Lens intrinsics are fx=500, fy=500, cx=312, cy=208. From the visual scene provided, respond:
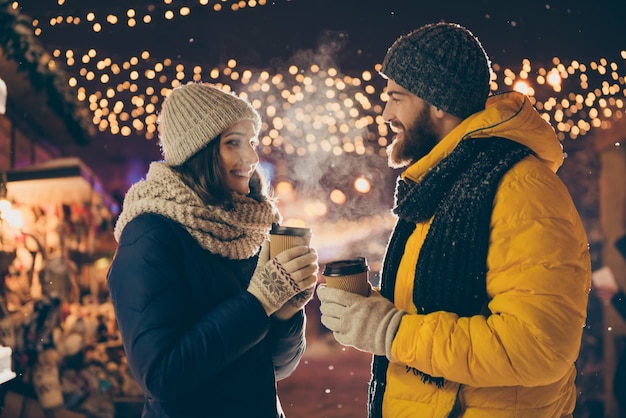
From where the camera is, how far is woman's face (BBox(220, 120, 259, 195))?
1.67 metres

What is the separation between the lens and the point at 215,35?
6168mm

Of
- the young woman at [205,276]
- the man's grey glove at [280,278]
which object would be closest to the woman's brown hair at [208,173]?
the young woman at [205,276]

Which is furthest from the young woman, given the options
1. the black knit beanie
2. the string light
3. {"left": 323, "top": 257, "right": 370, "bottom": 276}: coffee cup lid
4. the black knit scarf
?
the string light

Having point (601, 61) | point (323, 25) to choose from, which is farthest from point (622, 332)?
point (323, 25)

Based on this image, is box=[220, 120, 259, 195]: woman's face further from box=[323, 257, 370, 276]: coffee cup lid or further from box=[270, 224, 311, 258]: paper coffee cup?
box=[323, 257, 370, 276]: coffee cup lid

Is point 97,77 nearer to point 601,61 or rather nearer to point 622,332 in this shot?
point 601,61

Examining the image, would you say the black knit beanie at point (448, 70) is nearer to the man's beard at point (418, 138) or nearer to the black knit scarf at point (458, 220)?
the man's beard at point (418, 138)

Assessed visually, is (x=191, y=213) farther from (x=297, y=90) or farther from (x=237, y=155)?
(x=297, y=90)

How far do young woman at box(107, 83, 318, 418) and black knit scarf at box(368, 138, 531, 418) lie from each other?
36cm

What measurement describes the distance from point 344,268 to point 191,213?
19.2 inches

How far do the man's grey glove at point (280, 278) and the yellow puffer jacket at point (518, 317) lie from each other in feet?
1.14

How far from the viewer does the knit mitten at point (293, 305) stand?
5.34 ft

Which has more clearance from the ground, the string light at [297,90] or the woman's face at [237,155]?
the string light at [297,90]

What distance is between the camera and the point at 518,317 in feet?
3.58
